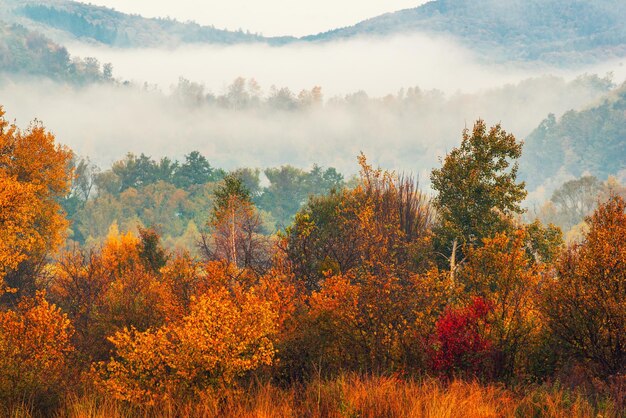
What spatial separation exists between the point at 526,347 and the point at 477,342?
2688 millimetres

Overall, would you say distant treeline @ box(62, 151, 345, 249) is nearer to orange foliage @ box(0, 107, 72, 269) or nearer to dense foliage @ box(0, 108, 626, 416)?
orange foliage @ box(0, 107, 72, 269)

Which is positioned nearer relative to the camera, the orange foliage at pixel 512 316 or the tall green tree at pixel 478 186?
the orange foliage at pixel 512 316

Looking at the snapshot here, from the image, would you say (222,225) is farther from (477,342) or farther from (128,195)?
(128,195)

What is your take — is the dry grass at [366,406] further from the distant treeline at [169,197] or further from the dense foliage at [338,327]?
the distant treeline at [169,197]

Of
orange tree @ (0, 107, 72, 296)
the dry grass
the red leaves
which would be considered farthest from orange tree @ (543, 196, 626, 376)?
orange tree @ (0, 107, 72, 296)

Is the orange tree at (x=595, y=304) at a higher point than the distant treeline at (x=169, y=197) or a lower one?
higher

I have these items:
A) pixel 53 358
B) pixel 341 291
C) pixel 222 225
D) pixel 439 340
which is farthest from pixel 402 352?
pixel 222 225

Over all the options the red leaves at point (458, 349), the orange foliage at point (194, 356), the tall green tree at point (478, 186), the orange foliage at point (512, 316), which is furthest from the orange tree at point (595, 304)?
the tall green tree at point (478, 186)

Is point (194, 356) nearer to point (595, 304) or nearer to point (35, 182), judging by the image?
point (595, 304)

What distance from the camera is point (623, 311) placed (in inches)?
771

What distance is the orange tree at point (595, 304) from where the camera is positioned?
20062 millimetres

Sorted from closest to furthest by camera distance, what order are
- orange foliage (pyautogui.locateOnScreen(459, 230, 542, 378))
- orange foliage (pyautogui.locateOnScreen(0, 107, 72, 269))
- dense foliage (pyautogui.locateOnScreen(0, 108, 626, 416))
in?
dense foliage (pyautogui.locateOnScreen(0, 108, 626, 416))
orange foliage (pyautogui.locateOnScreen(459, 230, 542, 378))
orange foliage (pyautogui.locateOnScreen(0, 107, 72, 269))

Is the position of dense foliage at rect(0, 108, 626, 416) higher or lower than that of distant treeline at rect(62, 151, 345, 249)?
higher

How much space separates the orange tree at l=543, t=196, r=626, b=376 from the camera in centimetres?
2006
